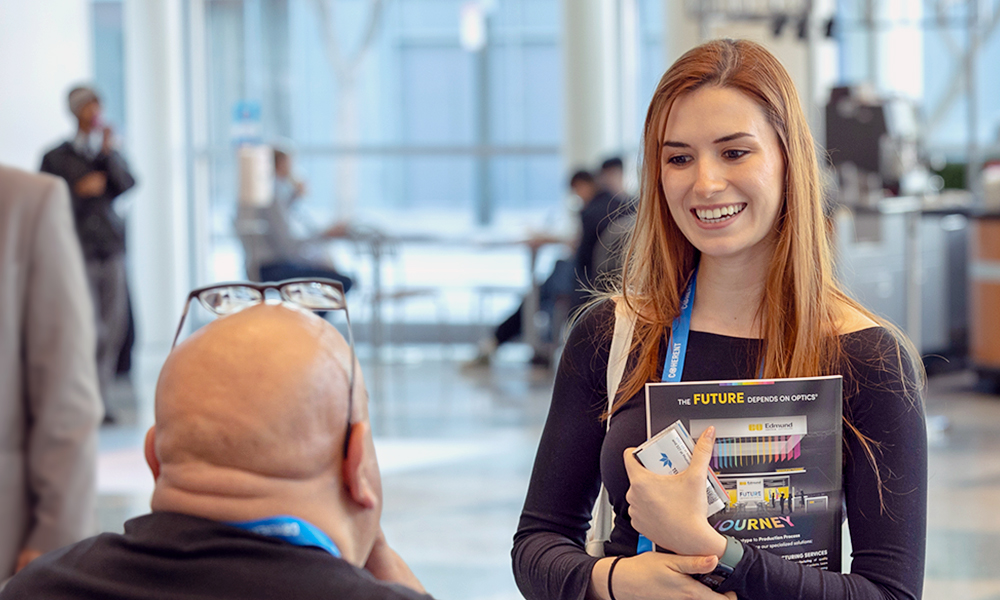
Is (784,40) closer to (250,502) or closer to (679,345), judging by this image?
(679,345)

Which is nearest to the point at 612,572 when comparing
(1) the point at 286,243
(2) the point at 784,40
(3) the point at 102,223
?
(3) the point at 102,223

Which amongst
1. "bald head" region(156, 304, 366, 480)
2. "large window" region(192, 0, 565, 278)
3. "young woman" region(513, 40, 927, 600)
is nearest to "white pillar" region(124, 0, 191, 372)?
"large window" region(192, 0, 565, 278)

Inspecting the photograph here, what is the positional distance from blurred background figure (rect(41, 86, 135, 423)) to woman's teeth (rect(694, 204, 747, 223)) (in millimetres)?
4996

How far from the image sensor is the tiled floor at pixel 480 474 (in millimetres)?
3619

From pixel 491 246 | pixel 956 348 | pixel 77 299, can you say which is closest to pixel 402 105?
pixel 491 246

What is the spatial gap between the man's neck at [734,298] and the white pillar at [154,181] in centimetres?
855

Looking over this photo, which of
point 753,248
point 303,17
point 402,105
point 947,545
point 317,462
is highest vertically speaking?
point 303,17

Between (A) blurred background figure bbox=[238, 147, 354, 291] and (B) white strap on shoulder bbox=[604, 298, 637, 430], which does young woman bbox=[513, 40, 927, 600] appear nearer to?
(B) white strap on shoulder bbox=[604, 298, 637, 430]

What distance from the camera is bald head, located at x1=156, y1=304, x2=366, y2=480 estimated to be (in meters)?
0.95

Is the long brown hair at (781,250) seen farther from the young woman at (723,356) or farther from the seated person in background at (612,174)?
the seated person in background at (612,174)

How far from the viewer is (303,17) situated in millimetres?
10305

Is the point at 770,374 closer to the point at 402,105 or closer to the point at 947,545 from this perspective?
the point at 947,545

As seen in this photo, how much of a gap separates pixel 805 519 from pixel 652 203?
494 mm

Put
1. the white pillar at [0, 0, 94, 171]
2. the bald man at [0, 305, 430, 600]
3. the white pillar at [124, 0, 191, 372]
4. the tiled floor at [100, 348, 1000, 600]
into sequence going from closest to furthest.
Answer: the bald man at [0, 305, 430, 600] < the tiled floor at [100, 348, 1000, 600] < the white pillar at [0, 0, 94, 171] < the white pillar at [124, 0, 191, 372]
